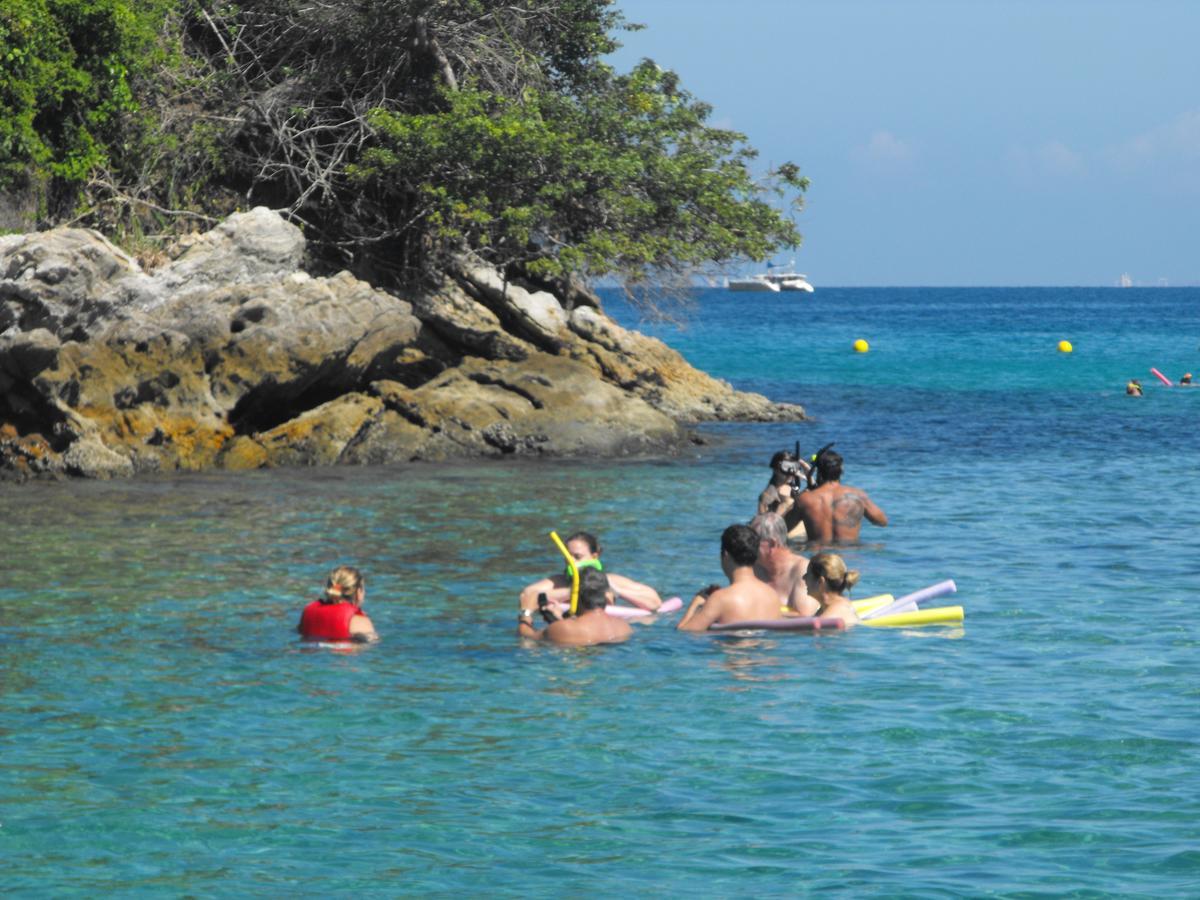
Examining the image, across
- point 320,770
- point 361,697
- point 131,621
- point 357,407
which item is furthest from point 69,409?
point 320,770

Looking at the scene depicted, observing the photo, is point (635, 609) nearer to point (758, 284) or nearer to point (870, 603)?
point (870, 603)

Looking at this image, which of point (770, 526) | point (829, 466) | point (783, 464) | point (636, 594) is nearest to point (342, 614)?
point (636, 594)

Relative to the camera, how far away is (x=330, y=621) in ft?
42.4

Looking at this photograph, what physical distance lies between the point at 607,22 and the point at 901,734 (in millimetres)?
24774

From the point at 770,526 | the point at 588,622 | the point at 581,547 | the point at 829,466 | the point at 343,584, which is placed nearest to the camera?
the point at 343,584

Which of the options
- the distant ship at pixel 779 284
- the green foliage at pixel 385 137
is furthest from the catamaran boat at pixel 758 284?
the green foliage at pixel 385 137

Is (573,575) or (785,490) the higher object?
(785,490)

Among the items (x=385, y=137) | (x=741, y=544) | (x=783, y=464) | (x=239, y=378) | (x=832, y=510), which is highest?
(x=385, y=137)

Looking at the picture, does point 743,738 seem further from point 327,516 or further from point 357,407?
point 357,407

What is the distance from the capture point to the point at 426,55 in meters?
30.1

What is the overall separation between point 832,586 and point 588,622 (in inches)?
86.1

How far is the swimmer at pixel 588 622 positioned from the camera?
12867 mm

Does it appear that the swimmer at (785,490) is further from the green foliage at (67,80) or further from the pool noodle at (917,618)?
the green foliage at (67,80)

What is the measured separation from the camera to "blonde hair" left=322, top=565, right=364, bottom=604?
1278 centimetres
